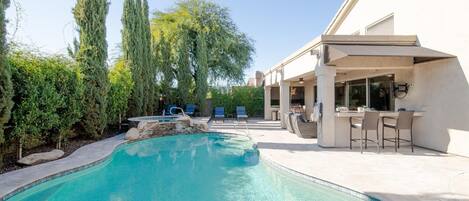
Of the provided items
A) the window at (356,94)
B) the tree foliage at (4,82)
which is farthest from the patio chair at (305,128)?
the tree foliage at (4,82)

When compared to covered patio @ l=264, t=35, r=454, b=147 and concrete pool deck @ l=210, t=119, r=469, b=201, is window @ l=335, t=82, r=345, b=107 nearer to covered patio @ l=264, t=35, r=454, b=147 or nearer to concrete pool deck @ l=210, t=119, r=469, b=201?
covered patio @ l=264, t=35, r=454, b=147

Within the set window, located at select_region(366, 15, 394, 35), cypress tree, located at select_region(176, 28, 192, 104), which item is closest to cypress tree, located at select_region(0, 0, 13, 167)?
window, located at select_region(366, 15, 394, 35)

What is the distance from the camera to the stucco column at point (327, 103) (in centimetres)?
1097

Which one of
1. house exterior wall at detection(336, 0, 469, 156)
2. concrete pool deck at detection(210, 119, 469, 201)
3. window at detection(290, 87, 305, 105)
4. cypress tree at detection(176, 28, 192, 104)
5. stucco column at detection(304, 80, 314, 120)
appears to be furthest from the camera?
cypress tree at detection(176, 28, 192, 104)

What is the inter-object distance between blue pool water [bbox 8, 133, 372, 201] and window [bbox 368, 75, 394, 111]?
6.46 m

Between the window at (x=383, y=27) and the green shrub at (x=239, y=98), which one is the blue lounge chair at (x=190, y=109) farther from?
the window at (x=383, y=27)

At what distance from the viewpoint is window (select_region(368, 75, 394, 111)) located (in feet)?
41.1

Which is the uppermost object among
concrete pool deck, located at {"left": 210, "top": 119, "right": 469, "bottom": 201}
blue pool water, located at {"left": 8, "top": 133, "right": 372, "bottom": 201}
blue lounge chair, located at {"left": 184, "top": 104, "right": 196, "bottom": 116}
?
blue lounge chair, located at {"left": 184, "top": 104, "right": 196, "bottom": 116}

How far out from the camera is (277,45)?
108ft

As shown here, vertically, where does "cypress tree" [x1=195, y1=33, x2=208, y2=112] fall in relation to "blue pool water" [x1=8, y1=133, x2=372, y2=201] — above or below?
above

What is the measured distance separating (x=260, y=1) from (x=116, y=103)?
14810 mm

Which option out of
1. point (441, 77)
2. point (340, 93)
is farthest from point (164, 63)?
point (441, 77)

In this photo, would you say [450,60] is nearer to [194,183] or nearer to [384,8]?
[384,8]

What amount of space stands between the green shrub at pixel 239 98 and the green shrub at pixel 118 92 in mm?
10251
